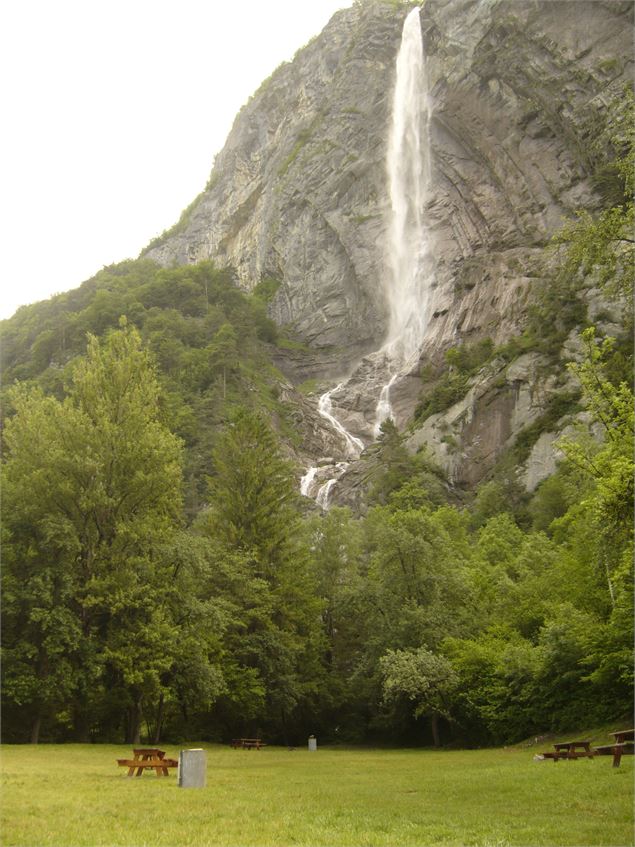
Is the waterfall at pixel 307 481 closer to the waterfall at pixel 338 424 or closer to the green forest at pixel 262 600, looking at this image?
the waterfall at pixel 338 424

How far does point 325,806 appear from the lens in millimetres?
12055

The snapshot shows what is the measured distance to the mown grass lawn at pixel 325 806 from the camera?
29.1ft

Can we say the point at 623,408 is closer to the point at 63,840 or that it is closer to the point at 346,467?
the point at 63,840

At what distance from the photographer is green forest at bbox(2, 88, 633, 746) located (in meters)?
26.4

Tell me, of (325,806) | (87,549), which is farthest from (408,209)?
(325,806)

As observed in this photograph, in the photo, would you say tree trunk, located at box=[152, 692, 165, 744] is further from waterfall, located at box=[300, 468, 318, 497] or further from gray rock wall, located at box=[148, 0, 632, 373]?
gray rock wall, located at box=[148, 0, 632, 373]

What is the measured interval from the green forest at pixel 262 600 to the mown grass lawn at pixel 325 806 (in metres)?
4.78

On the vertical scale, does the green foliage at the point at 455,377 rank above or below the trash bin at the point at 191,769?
above

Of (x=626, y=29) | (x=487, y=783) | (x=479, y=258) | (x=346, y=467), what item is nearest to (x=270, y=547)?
(x=487, y=783)

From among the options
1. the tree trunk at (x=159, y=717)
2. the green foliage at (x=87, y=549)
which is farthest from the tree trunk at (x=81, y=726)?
the tree trunk at (x=159, y=717)

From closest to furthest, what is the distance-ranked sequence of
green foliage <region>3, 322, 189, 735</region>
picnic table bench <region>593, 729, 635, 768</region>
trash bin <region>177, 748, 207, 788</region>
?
trash bin <region>177, 748, 207, 788</region> → picnic table bench <region>593, 729, 635, 768</region> → green foliage <region>3, 322, 189, 735</region>

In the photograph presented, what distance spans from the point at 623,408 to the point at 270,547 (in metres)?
28.0

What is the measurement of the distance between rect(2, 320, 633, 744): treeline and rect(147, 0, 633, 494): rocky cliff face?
30.0m

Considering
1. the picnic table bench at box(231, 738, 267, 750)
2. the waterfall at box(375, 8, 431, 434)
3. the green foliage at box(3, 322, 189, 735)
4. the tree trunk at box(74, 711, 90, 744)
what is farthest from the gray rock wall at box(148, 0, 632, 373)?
the tree trunk at box(74, 711, 90, 744)
